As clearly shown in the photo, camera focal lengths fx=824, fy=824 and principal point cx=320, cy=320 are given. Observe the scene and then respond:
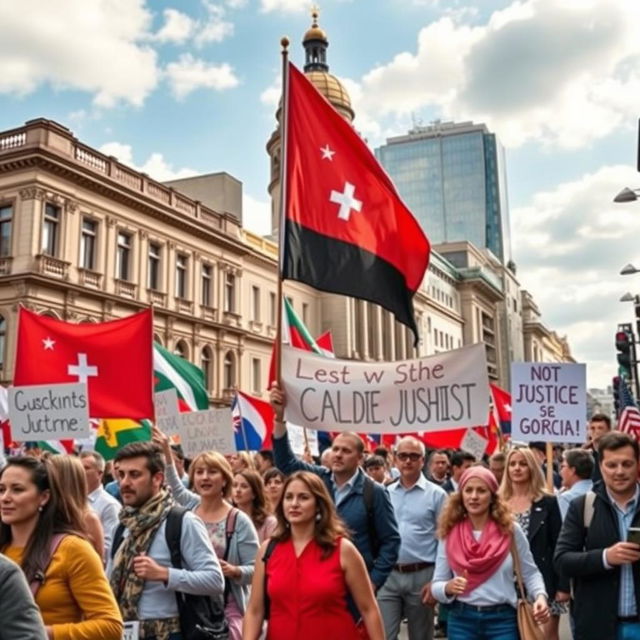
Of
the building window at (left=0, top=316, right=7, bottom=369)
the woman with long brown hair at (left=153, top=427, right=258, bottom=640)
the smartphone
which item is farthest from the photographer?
the building window at (left=0, top=316, right=7, bottom=369)

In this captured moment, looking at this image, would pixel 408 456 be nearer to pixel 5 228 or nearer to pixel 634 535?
pixel 634 535

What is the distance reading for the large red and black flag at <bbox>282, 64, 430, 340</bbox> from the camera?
6309 mm

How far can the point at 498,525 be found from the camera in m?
4.93

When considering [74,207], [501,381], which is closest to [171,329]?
[74,207]

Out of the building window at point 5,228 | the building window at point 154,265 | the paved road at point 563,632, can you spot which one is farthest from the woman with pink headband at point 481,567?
the building window at point 154,265

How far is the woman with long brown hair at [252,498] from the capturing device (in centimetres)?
643

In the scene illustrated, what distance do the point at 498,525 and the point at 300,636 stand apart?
5.31 feet

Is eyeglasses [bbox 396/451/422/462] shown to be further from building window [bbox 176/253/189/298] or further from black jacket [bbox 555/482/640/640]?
building window [bbox 176/253/189/298]

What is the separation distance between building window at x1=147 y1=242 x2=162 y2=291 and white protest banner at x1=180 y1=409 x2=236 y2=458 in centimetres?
2719

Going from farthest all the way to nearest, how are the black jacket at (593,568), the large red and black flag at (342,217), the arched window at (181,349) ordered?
the arched window at (181,349) < the large red and black flag at (342,217) < the black jacket at (593,568)

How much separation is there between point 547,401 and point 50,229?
1008 inches

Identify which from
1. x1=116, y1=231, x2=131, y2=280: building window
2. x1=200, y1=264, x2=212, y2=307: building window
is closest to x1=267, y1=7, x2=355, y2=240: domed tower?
x1=200, y1=264, x2=212, y2=307: building window

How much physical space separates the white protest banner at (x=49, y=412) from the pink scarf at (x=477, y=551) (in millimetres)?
4402

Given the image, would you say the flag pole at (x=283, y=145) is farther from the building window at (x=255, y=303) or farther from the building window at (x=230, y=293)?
the building window at (x=255, y=303)
